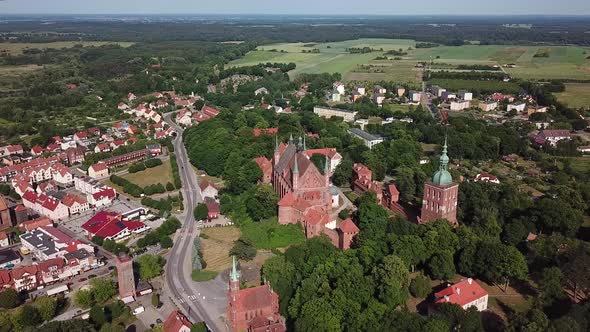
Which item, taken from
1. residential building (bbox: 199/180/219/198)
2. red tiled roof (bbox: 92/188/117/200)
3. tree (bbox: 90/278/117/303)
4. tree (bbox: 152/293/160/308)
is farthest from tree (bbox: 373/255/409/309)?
red tiled roof (bbox: 92/188/117/200)

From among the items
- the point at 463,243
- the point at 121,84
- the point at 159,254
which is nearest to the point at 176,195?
the point at 159,254

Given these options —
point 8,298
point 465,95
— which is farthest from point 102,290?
point 465,95

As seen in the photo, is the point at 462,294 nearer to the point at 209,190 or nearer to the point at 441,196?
the point at 441,196

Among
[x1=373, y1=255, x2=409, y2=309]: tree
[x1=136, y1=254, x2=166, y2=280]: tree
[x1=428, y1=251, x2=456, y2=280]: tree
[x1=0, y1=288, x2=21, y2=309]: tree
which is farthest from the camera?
[x1=136, y1=254, x2=166, y2=280]: tree

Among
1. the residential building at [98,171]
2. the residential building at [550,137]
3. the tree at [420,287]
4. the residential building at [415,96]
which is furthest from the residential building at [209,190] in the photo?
the residential building at [415,96]

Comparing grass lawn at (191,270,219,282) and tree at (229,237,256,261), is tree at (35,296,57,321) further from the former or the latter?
tree at (229,237,256,261)
